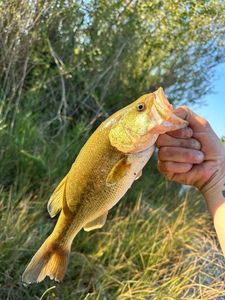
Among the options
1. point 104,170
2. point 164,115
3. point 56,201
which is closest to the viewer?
point 164,115

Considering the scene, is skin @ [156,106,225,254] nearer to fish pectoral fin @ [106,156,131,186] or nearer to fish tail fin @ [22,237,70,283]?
fish pectoral fin @ [106,156,131,186]

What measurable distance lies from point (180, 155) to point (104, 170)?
0.30 meters

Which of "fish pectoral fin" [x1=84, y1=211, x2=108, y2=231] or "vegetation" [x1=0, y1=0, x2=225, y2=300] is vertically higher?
"fish pectoral fin" [x1=84, y1=211, x2=108, y2=231]

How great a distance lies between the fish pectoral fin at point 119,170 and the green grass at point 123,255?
1687 millimetres

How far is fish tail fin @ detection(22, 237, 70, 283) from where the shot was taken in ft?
5.33

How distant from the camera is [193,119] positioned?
176cm

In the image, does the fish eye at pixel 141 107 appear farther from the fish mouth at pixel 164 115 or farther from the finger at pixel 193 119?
the finger at pixel 193 119

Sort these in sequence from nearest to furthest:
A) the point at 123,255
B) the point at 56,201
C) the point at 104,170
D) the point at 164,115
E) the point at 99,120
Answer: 1. the point at 164,115
2. the point at 104,170
3. the point at 56,201
4. the point at 123,255
5. the point at 99,120

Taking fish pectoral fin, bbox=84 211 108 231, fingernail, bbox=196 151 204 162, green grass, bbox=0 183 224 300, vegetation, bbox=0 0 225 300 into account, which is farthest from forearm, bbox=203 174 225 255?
vegetation, bbox=0 0 225 300

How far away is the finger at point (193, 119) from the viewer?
173cm

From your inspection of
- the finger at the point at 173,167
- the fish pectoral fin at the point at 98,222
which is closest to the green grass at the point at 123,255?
the finger at the point at 173,167

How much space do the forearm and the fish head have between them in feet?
1.51

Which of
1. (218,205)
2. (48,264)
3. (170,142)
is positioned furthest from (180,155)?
(48,264)

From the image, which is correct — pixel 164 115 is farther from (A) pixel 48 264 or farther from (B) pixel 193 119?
(A) pixel 48 264
